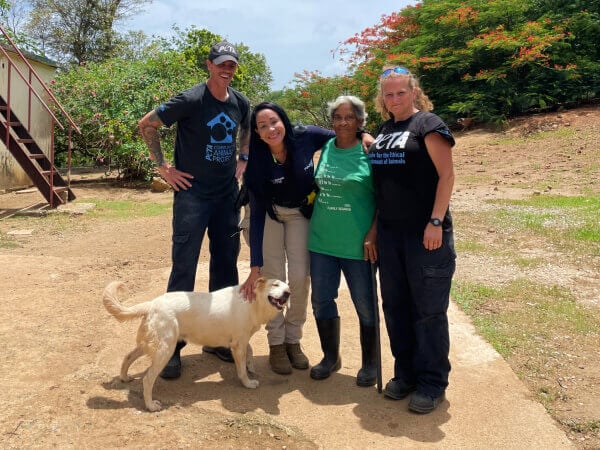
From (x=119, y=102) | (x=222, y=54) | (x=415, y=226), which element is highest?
(x=119, y=102)

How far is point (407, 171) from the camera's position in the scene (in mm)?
3186

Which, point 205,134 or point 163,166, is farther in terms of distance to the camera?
point 163,166

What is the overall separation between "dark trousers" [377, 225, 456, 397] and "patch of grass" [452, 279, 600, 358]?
1.06m

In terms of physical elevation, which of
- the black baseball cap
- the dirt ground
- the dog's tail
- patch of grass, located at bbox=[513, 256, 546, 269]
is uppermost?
the black baseball cap

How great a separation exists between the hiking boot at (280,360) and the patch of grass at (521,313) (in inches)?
65.6

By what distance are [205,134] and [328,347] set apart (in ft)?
5.59

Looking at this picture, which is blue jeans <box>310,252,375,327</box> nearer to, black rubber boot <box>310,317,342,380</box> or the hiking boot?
black rubber boot <box>310,317,342,380</box>

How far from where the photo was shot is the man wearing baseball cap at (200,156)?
3760 mm

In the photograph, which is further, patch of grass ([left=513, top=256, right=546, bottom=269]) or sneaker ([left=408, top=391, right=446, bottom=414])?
patch of grass ([left=513, top=256, right=546, bottom=269])

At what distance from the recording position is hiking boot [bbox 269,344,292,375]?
13.0 feet

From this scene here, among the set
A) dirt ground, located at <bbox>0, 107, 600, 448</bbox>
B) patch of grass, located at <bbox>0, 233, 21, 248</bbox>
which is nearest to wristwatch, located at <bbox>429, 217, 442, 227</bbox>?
dirt ground, located at <bbox>0, 107, 600, 448</bbox>

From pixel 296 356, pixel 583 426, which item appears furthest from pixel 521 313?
pixel 296 356

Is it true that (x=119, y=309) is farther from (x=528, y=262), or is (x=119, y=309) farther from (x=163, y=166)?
(x=528, y=262)

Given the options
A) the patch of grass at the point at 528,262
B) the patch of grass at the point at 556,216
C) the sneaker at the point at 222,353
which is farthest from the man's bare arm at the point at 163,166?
the patch of grass at the point at 556,216
